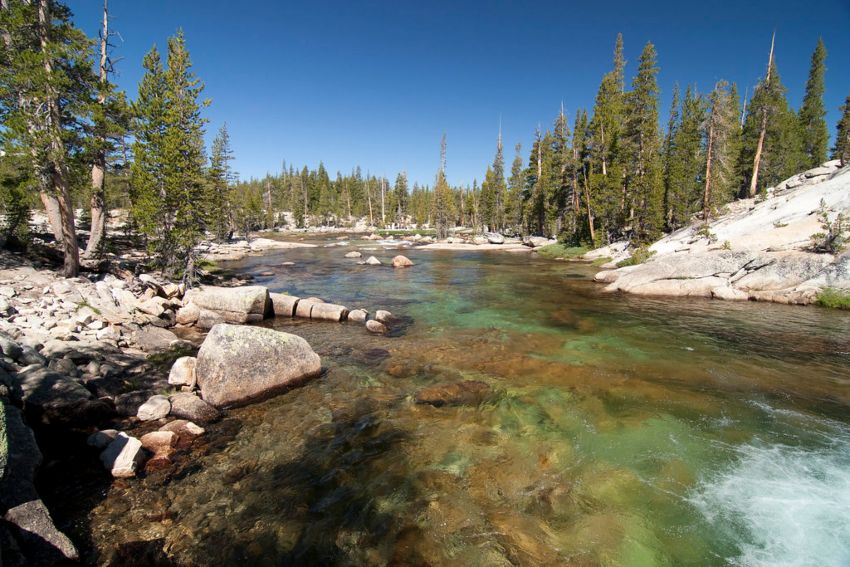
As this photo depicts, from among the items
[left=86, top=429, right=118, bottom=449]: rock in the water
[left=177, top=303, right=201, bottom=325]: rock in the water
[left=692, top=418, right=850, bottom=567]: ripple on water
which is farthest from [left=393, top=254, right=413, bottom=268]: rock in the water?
[left=692, top=418, right=850, bottom=567]: ripple on water

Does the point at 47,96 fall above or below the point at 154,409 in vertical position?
above

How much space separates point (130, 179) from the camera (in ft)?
68.4

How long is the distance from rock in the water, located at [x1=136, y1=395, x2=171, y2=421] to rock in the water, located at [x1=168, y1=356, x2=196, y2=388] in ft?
3.70

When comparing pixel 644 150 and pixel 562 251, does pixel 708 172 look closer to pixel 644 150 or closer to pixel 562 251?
pixel 644 150

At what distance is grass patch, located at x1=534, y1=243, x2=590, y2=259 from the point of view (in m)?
40.6

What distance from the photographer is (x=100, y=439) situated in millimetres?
6555

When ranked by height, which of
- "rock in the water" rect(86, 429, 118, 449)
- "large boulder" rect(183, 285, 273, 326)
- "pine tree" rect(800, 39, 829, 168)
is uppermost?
"pine tree" rect(800, 39, 829, 168)

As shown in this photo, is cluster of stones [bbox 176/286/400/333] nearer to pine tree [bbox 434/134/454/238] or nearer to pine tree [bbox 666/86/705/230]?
pine tree [bbox 666/86/705/230]

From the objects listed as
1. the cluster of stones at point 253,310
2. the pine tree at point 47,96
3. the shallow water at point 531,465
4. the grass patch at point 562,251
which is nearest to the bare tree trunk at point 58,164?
the pine tree at point 47,96

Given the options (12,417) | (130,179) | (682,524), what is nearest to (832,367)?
(682,524)

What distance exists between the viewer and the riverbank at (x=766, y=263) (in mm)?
17722

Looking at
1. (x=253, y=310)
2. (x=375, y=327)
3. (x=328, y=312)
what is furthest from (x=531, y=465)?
(x=253, y=310)

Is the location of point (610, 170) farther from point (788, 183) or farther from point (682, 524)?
point (682, 524)

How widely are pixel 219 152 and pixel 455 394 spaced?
218 feet
